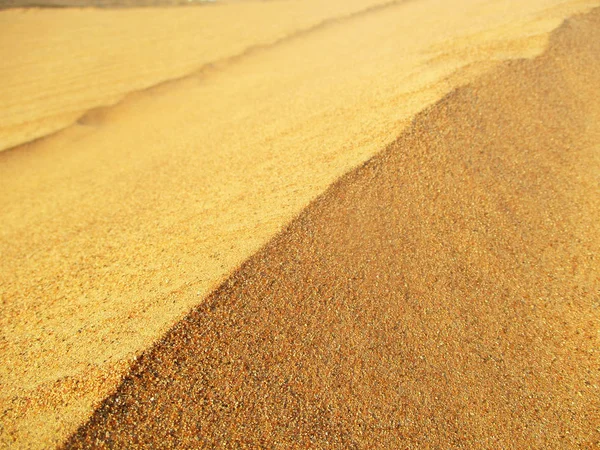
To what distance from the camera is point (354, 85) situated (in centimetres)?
366

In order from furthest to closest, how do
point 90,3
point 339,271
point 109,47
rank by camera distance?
point 90,3 < point 109,47 < point 339,271

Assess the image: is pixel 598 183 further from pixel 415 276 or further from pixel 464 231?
pixel 415 276

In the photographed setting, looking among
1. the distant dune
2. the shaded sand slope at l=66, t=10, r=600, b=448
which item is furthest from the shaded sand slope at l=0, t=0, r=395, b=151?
the shaded sand slope at l=66, t=10, r=600, b=448

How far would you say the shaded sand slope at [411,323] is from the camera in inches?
57.7

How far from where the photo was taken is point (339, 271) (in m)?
1.90

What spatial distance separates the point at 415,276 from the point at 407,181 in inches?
22.1

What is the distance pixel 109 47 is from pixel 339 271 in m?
Result: 6.28

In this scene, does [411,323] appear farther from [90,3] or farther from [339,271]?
[90,3]

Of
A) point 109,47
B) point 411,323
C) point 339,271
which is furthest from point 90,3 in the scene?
point 411,323

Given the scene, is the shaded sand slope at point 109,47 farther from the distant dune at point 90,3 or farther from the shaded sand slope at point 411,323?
the shaded sand slope at point 411,323

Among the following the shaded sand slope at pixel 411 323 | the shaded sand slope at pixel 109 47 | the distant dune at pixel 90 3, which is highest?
the distant dune at pixel 90 3

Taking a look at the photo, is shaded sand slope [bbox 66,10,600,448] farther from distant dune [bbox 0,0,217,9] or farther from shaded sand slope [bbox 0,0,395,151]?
distant dune [bbox 0,0,217,9]

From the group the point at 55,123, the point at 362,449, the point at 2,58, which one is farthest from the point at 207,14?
the point at 362,449

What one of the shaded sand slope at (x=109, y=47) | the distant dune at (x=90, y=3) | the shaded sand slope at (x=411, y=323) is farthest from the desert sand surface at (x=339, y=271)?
the distant dune at (x=90, y=3)
